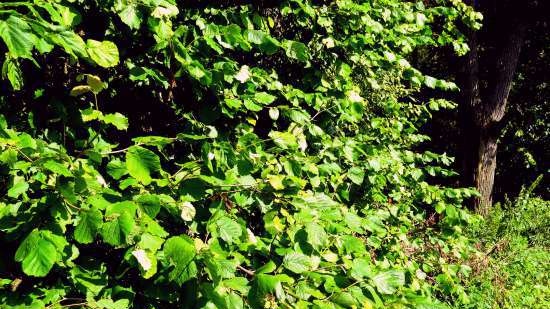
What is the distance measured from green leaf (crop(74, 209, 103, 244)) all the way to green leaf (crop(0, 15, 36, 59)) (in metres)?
0.50

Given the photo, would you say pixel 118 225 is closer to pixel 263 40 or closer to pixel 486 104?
pixel 263 40

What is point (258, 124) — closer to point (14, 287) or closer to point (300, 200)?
point (300, 200)

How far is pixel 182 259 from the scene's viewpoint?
1416 millimetres

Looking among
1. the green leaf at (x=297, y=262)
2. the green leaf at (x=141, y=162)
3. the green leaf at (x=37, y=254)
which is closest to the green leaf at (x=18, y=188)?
the green leaf at (x=37, y=254)

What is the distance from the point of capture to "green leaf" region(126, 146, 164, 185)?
59.8 inches

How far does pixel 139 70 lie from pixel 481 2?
1049 cm

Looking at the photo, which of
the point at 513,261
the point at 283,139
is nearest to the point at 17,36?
the point at 283,139

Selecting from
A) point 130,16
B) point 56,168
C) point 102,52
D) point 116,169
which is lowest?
point 116,169

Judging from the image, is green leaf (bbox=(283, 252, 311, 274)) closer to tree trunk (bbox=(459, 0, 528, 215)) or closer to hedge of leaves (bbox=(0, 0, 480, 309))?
hedge of leaves (bbox=(0, 0, 480, 309))

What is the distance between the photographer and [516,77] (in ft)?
40.2

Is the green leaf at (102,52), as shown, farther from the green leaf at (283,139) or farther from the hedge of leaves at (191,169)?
the green leaf at (283,139)

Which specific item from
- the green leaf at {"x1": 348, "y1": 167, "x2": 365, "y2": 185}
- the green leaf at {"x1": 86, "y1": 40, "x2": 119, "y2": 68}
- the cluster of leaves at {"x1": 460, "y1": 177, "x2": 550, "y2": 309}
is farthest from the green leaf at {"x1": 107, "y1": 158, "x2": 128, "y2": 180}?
the cluster of leaves at {"x1": 460, "y1": 177, "x2": 550, "y2": 309}

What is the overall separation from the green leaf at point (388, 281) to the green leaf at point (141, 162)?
0.96 m

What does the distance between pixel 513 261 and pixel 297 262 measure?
5401 mm
